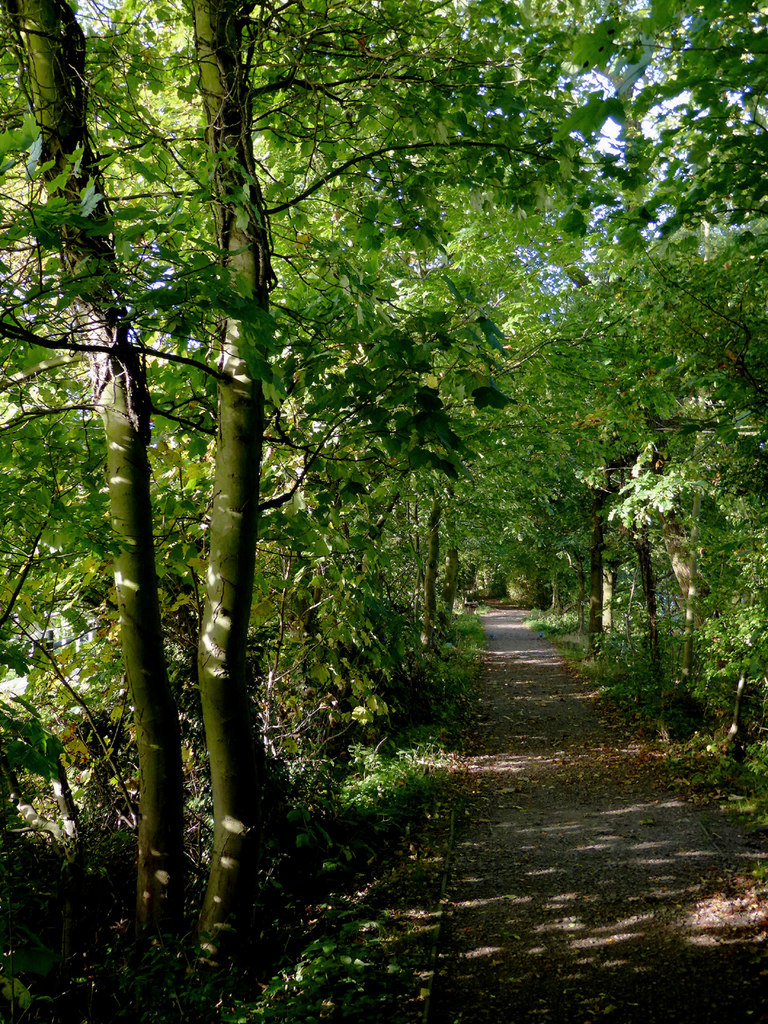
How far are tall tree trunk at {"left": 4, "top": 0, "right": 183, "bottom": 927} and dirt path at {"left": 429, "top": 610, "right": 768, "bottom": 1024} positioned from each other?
184 cm

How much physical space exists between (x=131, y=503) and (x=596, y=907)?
462 cm

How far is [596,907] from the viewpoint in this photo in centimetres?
501

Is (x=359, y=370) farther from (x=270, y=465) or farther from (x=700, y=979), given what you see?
(x=700, y=979)

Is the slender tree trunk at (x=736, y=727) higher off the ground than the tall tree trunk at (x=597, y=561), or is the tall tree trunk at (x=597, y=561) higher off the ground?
the tall tree trunk at (x=597, y=561)

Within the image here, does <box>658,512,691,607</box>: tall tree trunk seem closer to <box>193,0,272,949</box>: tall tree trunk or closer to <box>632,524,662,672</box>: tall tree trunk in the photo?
<box>632,524,662,672</box>: tall tree trunk

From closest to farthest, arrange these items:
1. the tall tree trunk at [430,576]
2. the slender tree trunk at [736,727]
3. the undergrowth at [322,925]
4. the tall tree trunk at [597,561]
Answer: the undergrowth at [322,925] < the slender tree trunk at [736,727] < the tall tree trunk at [430,576] < the tall tree trunk at [597,561]

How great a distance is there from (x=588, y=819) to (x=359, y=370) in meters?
6.27

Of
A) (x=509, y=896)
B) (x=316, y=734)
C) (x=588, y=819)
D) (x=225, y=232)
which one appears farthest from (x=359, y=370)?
(x=588, y=819)

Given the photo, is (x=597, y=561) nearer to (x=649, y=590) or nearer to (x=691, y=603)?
(x=649, y=590)

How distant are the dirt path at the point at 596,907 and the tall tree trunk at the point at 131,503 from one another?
6.03ft

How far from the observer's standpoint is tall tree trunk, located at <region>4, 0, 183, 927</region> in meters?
3.15

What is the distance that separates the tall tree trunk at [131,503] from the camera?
3.15 meters

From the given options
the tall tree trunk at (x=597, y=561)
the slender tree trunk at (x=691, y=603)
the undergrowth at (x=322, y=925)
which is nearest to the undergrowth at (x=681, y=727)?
the slender tree trunk at (x=691, y=603)

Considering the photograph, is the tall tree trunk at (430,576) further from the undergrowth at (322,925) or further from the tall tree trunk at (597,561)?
the tall tree trunk at (597,561)
